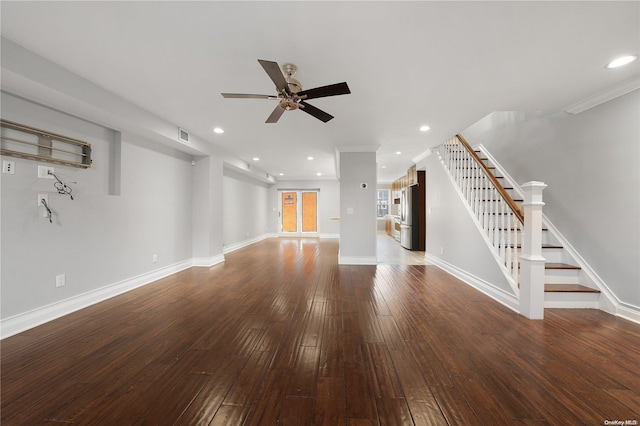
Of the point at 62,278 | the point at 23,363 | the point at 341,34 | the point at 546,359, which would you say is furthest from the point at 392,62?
the point at 62,278

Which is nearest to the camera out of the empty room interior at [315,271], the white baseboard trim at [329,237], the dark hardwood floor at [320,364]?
the dark hardwood floor at [320,364]

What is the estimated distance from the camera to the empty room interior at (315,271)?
159 centimetres

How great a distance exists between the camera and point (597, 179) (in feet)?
9.58

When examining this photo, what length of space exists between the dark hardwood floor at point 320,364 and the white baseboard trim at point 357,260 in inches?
77.5

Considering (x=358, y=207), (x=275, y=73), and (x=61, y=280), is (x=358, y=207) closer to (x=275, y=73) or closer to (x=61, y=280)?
(x=275, y=73)

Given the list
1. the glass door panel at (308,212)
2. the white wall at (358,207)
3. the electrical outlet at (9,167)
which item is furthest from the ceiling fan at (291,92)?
the glass door panel at (308,212)

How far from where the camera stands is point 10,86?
2.22 m

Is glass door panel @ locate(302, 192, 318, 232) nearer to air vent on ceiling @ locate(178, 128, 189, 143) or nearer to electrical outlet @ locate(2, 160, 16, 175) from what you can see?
air vent on ceiling @ locate(178, 128, 189, 143)

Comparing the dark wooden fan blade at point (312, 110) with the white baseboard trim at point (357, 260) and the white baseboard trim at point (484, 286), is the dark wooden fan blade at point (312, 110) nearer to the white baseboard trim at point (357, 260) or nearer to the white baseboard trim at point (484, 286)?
the white baseboard trim at point (484, 286)

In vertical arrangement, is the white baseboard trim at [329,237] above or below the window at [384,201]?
below

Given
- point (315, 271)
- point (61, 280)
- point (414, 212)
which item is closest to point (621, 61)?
point (315, 271)

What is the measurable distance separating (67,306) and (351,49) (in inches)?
161

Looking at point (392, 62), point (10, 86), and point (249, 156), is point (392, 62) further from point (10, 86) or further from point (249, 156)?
point (249, 156)

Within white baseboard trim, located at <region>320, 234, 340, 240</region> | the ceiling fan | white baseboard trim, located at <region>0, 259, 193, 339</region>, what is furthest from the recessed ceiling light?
white baseboard trim, located at <region>320, 234, 340, 240</region>
